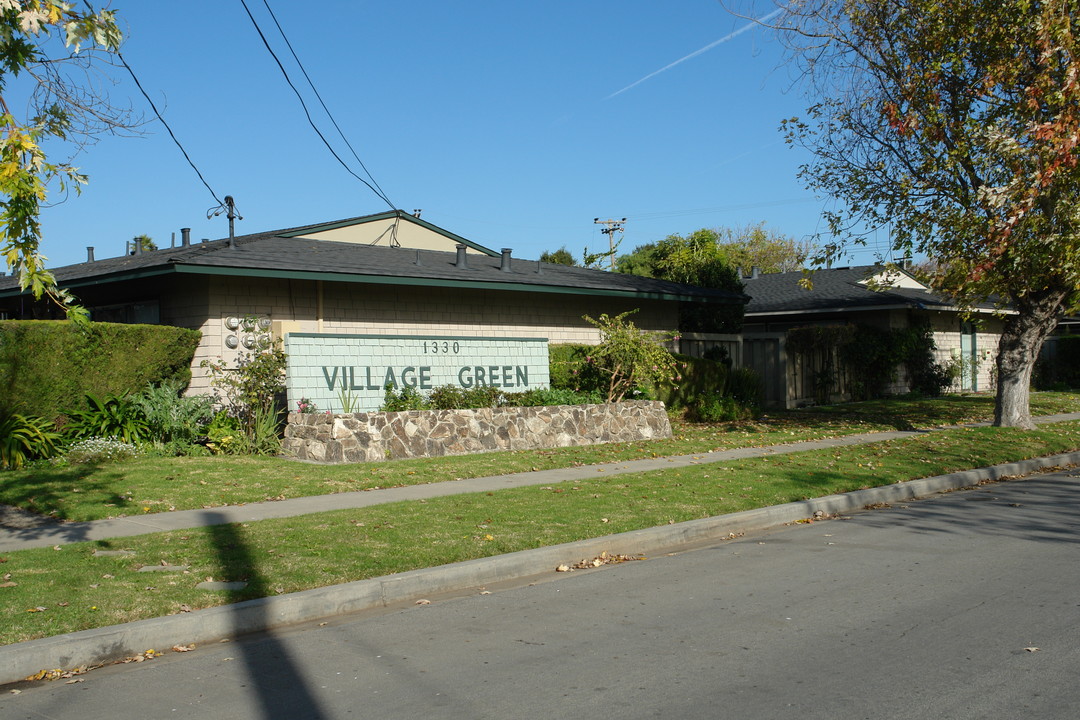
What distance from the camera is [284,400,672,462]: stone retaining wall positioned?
568 inches

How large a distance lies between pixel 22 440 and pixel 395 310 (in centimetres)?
748

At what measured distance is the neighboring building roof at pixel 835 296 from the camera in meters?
28.5

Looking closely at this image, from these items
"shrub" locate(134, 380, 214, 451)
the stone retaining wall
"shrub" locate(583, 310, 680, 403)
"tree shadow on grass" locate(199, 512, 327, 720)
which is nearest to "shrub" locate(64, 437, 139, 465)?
"shrub" locate(134, 380, 214, 451)

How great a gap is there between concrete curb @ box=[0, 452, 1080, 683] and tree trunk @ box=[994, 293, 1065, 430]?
8862mm

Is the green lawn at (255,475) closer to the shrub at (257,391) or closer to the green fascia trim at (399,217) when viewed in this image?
the shrub at (257,391)

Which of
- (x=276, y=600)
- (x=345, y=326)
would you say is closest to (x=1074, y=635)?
(x=276, y=600)

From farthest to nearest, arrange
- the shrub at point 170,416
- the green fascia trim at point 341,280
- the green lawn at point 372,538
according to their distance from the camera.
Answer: the green fascia trim at point 341,280 → the shrub at point 170,416 → the green lawn at point 372,538

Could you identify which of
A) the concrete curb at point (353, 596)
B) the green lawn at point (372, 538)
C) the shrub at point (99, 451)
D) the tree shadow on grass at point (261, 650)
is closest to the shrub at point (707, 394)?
the green lawn at point (372, 538)

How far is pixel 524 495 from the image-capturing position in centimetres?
1137

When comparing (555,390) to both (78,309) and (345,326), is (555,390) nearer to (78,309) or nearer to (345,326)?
(345,326)

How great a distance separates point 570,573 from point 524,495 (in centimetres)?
307

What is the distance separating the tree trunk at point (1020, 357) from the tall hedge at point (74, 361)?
15500mm

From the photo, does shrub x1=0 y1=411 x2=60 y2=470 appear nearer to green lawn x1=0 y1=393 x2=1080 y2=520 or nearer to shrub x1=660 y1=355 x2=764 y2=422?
green lawn x1=0 y1=393 x2=1080 y2=520

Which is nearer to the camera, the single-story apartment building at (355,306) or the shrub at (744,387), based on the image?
the single-story apartment building at (355,306)
